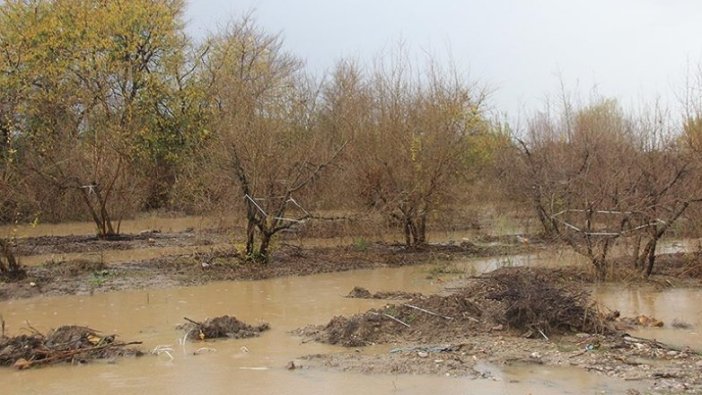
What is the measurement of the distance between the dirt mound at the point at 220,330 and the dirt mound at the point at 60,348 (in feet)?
3.33

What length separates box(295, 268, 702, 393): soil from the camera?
8500mm

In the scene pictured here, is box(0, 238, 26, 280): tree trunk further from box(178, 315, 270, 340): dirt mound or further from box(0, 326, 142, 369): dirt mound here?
box(178, 315, 270, 340): dirt mound

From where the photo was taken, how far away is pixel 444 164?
792 inches

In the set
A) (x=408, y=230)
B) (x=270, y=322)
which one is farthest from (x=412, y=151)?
(x=270, y=322)

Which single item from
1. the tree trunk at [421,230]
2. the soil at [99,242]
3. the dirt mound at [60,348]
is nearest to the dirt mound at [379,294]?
the dirt mound at [60,348]

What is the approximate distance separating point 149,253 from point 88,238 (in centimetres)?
348

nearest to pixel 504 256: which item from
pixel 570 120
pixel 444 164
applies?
pixel 444 164

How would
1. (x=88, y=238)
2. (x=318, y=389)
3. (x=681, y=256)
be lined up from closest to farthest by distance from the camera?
(x=318, y=389), (x=681, y=256), (x=88, y=238)

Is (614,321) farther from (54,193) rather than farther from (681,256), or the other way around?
(54,193)

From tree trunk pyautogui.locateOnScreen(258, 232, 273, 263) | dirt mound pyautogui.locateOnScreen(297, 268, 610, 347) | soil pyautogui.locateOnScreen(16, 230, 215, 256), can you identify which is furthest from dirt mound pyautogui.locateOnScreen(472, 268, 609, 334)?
soil pyautogui.locateOnScreen(16, 230, 215, 256)

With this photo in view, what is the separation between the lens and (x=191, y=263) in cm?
1719

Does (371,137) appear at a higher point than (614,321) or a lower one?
higher

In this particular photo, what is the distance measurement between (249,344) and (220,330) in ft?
1.78

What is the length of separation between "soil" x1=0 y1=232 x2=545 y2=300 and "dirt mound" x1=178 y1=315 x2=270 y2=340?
15.6ft
